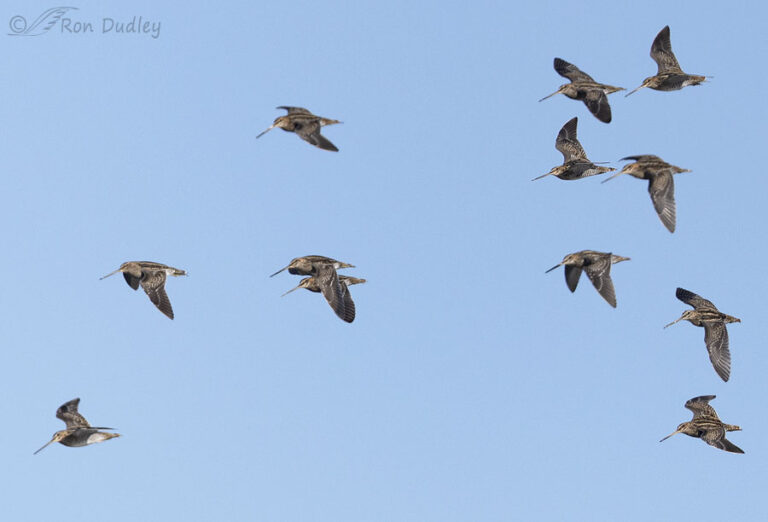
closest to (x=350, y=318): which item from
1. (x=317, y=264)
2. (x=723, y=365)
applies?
(x=317, y=264)

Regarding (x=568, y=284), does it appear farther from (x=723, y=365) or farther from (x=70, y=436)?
(x=70, y=436)

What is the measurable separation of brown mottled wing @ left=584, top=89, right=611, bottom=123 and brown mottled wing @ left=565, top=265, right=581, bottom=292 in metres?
5.06

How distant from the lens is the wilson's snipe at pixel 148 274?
45.2 m

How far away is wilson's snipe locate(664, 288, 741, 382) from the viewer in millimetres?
43969

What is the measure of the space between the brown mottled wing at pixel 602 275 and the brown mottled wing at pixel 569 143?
18.2 feet

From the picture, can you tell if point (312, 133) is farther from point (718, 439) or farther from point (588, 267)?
point (718, 439)

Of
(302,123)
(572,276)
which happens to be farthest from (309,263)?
(572,276)

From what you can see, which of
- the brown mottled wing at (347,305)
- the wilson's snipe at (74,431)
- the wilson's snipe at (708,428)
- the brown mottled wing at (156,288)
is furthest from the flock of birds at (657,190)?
the wilson's snipe at (74,431)

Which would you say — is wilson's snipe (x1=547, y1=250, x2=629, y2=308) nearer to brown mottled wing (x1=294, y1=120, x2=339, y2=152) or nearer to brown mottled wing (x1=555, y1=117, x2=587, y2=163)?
brown mottled wing (x1=555, y1=117, x2=587, y2=163)

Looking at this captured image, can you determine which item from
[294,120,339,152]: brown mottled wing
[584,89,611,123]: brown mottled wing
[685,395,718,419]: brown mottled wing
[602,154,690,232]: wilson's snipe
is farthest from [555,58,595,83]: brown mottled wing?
[685,395,718,419]: brown mottled wing

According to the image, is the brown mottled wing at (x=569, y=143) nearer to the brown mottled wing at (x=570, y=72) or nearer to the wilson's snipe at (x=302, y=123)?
the brown mottled wing at (x=570, y=72)

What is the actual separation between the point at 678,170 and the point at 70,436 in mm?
19657

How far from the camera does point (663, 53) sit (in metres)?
48.1

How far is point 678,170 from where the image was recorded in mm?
42031
